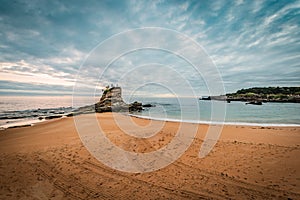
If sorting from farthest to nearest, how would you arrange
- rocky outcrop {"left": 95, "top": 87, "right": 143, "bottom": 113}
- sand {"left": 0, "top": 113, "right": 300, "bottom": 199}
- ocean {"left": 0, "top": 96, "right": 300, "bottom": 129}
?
rocky outcrop {"left": 95, "top": 87, "right": 143, "bottom": 113} → ocean {"left": 0, "top": 96, "right": 300, "bottom": 129} → sand {"left": 0, "top": 113, "right": 300, "bottom": 199}

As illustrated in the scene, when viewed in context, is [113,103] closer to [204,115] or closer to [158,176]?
[204,115]

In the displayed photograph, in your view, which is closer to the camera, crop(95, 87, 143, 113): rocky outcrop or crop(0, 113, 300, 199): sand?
crop(0, 113, 300, 199): sand

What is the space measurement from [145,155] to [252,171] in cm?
320

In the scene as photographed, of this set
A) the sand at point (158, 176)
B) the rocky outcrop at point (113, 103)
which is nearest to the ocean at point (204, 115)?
the rocky outcrop at point (113, 103)

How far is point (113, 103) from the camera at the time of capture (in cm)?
2502

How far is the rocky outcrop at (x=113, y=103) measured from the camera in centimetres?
2343

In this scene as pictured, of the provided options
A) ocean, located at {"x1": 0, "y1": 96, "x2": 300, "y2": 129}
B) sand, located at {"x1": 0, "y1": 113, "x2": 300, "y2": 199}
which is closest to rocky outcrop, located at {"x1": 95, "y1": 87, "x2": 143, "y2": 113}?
ocean, located at {"x1": 0, "y1": 96, "x2": 300, "y2": 129}

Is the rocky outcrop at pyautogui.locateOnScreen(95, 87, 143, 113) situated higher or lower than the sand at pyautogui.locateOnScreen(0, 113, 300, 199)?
higher

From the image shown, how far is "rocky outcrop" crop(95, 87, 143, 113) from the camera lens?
76.9 ft

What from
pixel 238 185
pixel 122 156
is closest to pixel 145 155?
pixel 122 156

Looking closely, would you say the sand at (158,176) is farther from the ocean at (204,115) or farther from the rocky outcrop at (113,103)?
the rocky outcrop at (113,103)

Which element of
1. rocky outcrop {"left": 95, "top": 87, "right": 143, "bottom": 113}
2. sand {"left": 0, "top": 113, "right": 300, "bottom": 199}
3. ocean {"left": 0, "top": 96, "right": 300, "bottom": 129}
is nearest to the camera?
sand {"left": 0, "top": 113, "right": 300, "bottom": 199}

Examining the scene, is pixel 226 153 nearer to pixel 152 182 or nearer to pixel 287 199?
pixel 287 199

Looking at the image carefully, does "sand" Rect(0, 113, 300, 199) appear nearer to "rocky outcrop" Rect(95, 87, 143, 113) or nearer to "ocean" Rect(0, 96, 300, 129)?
"ocean" Rect(0, 96, 300, 129)
